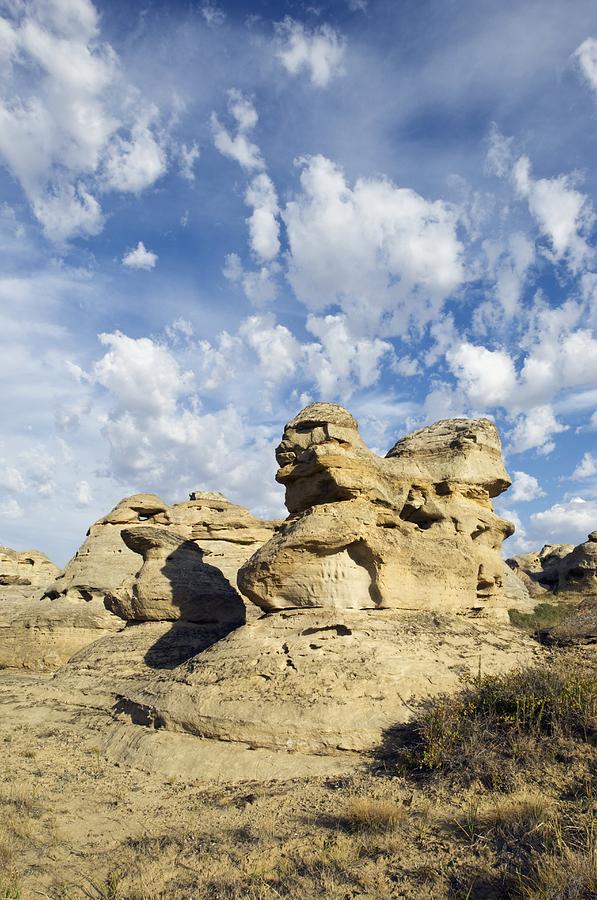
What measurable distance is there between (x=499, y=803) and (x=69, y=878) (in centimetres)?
385

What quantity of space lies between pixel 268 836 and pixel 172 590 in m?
10.1

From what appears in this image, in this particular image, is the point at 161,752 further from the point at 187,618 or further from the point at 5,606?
the point at 5,606

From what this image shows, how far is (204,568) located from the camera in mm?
16234

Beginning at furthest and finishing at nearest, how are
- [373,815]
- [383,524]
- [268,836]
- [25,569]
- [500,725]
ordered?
[25,569] < [383,524] < [500,725] < [268,836] < [373,815]

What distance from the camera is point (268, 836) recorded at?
18.4 ft

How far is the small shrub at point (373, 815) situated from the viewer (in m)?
5.32

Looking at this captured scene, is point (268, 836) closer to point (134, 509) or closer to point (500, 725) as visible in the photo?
point (500, 725)

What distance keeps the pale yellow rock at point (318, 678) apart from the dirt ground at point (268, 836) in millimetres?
760

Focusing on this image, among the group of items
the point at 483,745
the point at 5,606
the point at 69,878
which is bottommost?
the point at 69,878

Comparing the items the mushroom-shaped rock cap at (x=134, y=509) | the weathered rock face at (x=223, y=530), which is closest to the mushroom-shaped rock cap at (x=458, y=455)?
the weathered rock face at (x=223, y=530)

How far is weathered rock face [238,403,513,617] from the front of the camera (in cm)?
1038

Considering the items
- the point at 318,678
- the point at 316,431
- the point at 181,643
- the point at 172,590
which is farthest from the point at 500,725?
the point at 172,590

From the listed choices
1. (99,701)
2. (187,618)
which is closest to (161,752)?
(99,701)

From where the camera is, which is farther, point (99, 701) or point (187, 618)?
point (187, 618)
